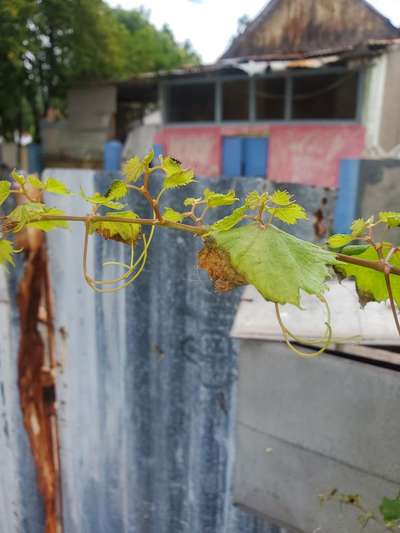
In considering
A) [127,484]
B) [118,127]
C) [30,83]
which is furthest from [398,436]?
[30,83]

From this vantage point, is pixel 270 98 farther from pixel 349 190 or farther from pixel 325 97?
pixel 349 190

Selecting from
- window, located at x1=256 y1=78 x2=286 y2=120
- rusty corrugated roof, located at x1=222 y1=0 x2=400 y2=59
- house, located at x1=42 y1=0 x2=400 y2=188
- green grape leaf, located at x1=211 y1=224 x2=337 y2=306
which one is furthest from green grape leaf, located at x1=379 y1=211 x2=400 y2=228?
rusty corrugated roof, located at x1=222 y1=0 x2=400 y2=59

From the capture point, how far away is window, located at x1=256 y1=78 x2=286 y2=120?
9.22 meters

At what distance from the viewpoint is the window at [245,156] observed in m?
9.48

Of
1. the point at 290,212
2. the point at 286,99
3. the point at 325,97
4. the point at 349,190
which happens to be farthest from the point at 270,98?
the point at 290,212

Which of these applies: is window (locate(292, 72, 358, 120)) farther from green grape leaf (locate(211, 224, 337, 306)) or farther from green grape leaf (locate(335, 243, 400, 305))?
green grape leaf (locate(211, 224, 337, 306))

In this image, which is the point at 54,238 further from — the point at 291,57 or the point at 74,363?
the point at 291,57

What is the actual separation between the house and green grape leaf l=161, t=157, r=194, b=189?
7608 mm

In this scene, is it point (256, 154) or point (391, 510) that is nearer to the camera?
point (391, 510)

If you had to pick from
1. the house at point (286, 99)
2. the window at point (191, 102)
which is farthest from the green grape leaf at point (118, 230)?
the window at point (191, 102)

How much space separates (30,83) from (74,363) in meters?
12.1

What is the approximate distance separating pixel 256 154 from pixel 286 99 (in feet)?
4.17

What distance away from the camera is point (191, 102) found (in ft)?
33.2

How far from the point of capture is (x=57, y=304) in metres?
1.58
